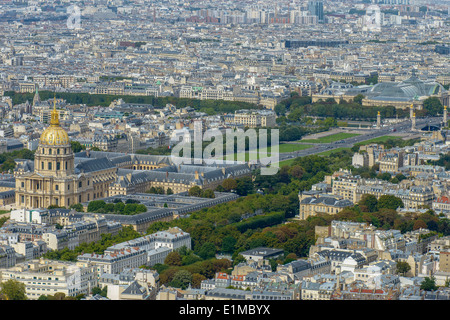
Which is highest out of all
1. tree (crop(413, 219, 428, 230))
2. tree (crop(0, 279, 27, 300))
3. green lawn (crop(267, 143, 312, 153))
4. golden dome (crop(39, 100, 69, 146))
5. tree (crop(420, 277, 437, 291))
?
golden dome (crop(39, 100, 69, 146))

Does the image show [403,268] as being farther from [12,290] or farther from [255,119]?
[255,119]

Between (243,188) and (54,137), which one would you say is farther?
(243,188)

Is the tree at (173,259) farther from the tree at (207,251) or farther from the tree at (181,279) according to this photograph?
the tree at (181,279)

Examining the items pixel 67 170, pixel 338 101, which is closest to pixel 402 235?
pixel 67 170

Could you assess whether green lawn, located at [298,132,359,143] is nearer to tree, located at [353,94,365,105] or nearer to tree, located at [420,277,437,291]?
tree, located at [353,94,365,105]

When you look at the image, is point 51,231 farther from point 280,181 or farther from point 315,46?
point 315,46

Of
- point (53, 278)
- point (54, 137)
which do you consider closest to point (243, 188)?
point (54, 137)

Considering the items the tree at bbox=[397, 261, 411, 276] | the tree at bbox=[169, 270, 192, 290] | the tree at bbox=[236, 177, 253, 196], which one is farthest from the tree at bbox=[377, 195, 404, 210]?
the tree at bbox=[169, 270, 192, 290]
